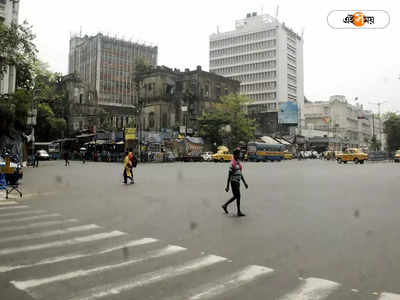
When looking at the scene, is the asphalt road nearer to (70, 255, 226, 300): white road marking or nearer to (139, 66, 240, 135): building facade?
(70, 255, 226, 300): white road marking

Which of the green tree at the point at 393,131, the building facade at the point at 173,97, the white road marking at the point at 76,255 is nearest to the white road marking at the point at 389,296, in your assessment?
the white road marking at the point at 76,255

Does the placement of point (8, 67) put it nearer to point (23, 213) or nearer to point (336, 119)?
point (23, 213)

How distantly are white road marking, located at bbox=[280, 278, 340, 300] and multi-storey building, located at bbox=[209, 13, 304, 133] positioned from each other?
97229 mm

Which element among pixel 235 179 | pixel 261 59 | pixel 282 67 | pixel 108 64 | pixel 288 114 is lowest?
pixel 235 179

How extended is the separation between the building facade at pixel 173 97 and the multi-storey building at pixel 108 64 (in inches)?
1199

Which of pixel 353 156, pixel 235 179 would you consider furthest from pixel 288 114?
pixel 235 179

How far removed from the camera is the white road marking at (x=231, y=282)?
429cm

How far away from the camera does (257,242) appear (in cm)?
684

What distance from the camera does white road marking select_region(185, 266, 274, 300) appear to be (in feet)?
14.1

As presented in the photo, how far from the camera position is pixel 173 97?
66.9 metres

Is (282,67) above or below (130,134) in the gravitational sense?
above

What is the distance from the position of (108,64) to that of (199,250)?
103 m

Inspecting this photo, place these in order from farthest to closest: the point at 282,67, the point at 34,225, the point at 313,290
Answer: the point at 282,67
the point at 34,225
the point at 313,290

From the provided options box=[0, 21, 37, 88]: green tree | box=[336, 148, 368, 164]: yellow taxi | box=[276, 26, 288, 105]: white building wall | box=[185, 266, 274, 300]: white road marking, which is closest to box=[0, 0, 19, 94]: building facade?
box=[0, 21, 37, 88]: green tree
